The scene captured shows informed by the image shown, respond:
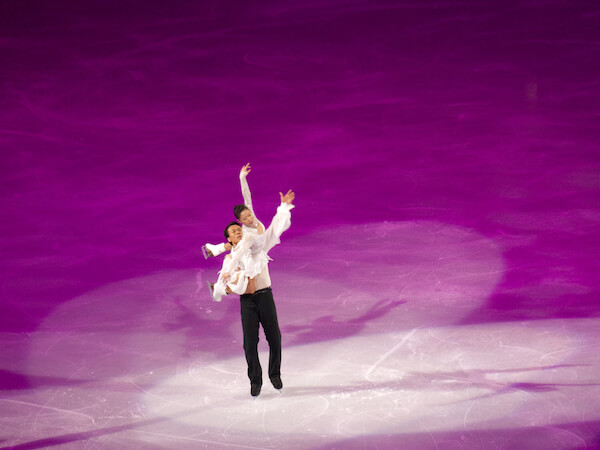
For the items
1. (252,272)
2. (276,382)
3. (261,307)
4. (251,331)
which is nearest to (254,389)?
(276,382)

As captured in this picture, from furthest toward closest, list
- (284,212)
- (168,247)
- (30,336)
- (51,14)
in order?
(51,14) → (168,247) → (30,336) → (284,212)

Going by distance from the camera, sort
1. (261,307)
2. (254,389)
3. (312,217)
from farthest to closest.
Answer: (312,217) < (254,389) < (261,307)

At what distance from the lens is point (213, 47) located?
12180 millimetres

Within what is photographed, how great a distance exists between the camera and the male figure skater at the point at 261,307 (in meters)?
5.78

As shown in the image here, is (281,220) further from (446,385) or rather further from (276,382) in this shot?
(446,385)

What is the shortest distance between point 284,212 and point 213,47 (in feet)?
23.0

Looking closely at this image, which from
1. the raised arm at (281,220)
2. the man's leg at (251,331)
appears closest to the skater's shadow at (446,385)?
the man's leg at (251,331)

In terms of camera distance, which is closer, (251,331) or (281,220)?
(281,220)

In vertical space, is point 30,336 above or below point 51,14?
below

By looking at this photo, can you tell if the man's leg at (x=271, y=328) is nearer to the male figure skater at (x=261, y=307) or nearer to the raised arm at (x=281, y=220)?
the male figure skater at (x=261, y=307)

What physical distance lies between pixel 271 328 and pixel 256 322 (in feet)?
0.38

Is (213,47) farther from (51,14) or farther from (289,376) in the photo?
(289,376)

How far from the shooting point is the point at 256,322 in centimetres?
593

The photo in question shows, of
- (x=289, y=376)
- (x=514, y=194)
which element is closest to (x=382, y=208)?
(x=514, y=194)
